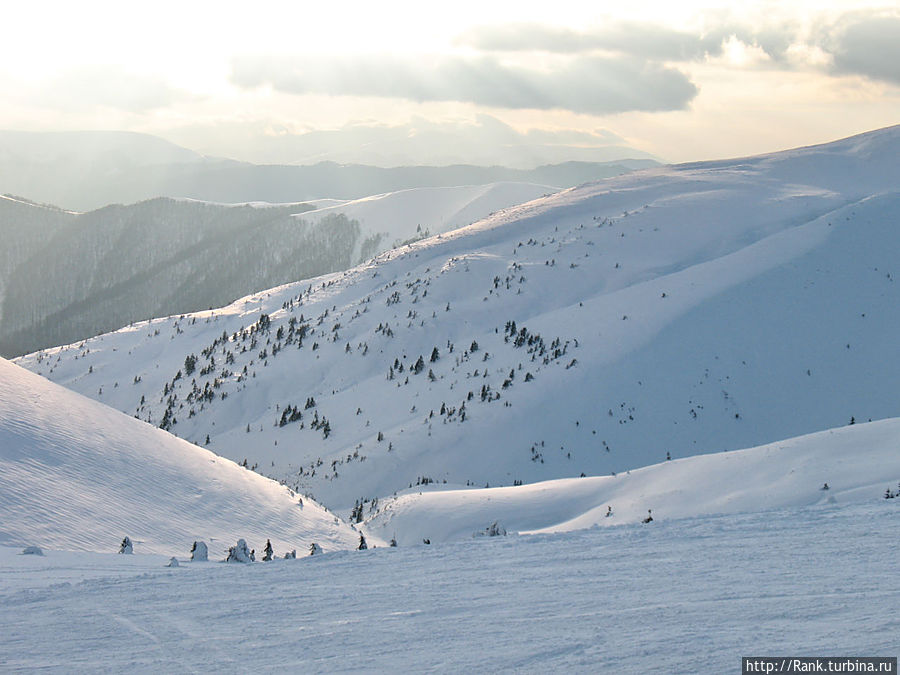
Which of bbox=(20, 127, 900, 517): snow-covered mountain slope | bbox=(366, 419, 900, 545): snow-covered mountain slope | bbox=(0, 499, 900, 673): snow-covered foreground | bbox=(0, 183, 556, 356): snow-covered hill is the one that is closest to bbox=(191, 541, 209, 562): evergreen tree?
bbox=(0, 499, 900, 673): snow-covered foreground

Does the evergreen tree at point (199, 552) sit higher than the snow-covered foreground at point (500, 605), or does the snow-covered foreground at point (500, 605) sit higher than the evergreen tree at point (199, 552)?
the evergreen tree at point (199, 552)

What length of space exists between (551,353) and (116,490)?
2692 cm

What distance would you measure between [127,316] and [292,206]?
47852 mm

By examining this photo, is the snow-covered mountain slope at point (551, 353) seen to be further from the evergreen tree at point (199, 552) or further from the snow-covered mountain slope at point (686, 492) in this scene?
the evergreen tree at point (199, 552)

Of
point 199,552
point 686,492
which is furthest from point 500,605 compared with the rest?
point 686,492

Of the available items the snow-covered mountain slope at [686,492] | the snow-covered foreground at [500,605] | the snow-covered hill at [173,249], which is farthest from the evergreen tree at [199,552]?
the snow-covered hill at [173,249]

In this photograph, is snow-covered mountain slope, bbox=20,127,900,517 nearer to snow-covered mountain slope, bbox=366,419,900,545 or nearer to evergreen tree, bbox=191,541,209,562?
snow-covered mountain slope, bbox=366,419,900,545

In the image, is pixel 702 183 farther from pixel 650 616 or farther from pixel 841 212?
pixel 650 616

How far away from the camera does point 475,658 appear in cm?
628

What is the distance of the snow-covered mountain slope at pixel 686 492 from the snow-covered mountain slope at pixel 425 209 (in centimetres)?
11795

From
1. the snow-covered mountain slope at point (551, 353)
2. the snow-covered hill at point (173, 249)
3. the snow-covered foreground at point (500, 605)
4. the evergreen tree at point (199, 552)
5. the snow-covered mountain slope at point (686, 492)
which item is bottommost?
the snow-covered foreground at point (500, 605)

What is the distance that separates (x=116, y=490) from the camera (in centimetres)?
1555

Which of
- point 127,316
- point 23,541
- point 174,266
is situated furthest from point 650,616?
point 174,266

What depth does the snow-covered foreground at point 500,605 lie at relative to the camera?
6.25 m
